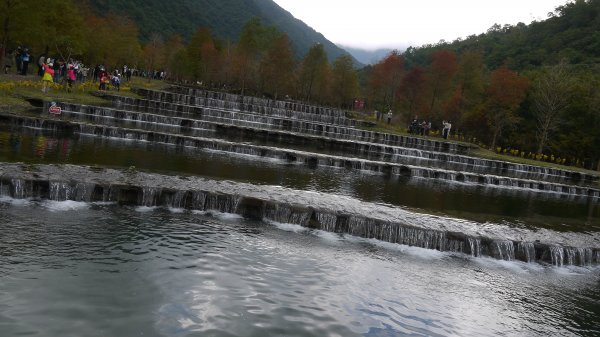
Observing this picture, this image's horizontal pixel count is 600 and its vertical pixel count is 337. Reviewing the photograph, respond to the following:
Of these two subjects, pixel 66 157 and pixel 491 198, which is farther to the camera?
pixel 491 198

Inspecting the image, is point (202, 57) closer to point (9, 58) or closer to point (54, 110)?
point (9, 58)

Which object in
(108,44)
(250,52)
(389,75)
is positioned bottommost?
(108,44)

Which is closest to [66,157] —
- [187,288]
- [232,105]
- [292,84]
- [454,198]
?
[187,288]

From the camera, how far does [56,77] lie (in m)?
34.7

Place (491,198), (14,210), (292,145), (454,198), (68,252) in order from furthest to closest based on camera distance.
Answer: (292,145) < (491,198) < (454,198) < (14,210) < (68,252)

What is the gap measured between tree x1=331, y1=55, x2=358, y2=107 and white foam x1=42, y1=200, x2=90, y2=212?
196 feet

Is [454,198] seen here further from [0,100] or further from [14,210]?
[0,100]

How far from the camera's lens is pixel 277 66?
212ft

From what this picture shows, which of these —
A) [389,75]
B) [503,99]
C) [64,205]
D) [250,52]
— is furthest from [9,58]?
[503,99]

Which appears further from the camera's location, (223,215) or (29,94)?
(29,94)

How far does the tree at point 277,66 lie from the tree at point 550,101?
Answer: 31.4m

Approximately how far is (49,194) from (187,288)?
6.07 metres

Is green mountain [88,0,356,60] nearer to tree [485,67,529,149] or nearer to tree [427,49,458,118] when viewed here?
tree [427,49,458,118]

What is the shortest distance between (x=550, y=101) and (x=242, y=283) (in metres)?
49.0
